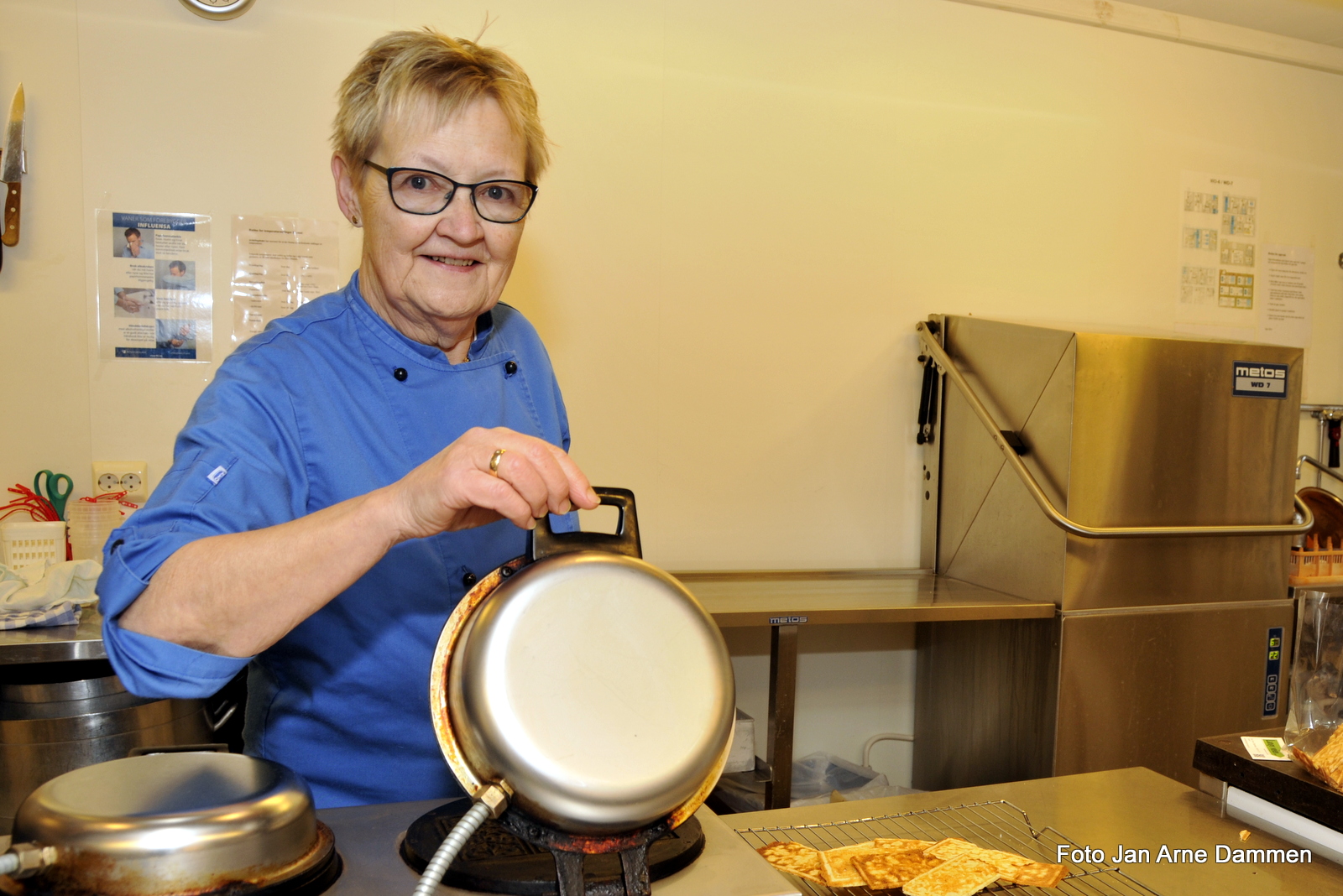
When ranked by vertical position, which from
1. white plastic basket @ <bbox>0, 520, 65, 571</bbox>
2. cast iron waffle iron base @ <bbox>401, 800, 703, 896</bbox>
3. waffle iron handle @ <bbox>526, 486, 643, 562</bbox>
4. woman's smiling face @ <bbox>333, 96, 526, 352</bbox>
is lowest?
white plastic basket @ <bbox>0, 520, 65, 571</bbox>

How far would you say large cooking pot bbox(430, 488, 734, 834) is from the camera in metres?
0.64

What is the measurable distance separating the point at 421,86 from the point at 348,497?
47 centimetres

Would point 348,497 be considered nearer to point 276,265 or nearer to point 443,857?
point 443,857

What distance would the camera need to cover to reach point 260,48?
220 centimetres

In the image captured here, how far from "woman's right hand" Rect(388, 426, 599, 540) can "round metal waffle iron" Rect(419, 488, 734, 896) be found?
3cm

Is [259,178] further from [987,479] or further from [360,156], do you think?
[987,479]

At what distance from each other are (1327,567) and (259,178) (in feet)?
10.1

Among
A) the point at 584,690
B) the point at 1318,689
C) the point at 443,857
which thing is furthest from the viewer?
the point at 1318,689

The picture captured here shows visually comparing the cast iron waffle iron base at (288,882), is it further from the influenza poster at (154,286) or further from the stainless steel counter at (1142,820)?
the influenza poster at (154,286)

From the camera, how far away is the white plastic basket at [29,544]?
194 centimetres

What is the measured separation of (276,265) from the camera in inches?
88.4

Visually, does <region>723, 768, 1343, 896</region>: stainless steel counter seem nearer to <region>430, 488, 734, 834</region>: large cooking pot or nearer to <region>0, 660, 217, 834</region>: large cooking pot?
<region>430, 488, 734, 834</region>: large cooking pot

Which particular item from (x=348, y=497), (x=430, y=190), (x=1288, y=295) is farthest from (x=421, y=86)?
(x=1288, y=295)
